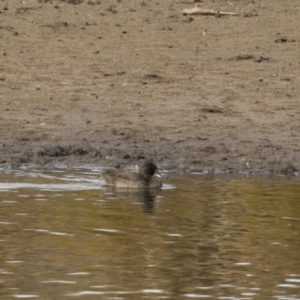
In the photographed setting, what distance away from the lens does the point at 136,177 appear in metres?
12.0

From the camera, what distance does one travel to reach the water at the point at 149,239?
24.9 ft

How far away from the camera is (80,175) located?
1251 centimetres

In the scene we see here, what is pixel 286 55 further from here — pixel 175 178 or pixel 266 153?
pixel 175 178

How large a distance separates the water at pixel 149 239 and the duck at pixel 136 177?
0.43 ft

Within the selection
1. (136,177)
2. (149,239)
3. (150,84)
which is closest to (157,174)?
(136,177)

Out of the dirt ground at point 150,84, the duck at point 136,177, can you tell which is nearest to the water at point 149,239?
the duck at point 136,177

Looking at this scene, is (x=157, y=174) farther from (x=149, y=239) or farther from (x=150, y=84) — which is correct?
(x=150, y=84)

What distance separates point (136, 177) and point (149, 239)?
299cm

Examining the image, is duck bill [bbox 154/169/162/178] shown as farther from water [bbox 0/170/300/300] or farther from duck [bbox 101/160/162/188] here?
water [bbox 0/170/300/300]

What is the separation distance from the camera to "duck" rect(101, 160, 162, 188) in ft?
38.9

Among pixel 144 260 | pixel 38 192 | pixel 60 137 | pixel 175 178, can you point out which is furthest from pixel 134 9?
pixel 144 260

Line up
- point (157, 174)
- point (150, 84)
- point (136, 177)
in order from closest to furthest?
point (136, 177) → point (157, 174) → point (150, 84)

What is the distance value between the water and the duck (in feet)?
0.43

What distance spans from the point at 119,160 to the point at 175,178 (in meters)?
1.24
